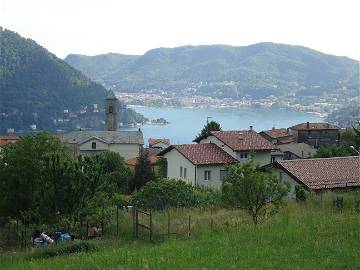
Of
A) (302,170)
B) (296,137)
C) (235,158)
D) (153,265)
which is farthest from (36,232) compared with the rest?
(296,137)

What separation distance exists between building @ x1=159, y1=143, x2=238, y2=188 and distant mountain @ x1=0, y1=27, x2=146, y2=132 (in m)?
115

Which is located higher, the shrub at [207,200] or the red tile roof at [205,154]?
the red tile roof at [205,154]

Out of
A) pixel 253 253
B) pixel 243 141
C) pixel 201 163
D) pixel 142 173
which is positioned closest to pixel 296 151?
pixel 243 141

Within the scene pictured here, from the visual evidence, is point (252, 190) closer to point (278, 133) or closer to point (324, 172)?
point (324, 172)

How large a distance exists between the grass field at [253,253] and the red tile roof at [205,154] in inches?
834

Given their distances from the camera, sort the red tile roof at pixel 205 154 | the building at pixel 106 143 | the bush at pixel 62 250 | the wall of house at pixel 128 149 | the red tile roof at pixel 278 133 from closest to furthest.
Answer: the bush at pixel 62 250, the red tile roof at pixel 205 154, the building at pixel 106 143, the wall of house at pixel 128 149, the red tile roof at pixel 278 133

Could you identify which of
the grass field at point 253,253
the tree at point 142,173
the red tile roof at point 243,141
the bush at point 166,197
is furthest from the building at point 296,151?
the grass field at point 253,253

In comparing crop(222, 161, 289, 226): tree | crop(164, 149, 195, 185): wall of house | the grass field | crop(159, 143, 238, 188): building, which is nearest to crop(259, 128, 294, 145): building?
crop(164, 149, 195, 185): wall of house

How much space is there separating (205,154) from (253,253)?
25.4 m

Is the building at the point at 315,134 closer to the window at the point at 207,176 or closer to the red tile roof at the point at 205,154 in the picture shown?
the red tile roof at the point at 205,154

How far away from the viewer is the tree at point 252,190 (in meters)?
13.8

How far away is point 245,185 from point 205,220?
2583 millimetres

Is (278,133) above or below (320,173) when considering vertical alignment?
above

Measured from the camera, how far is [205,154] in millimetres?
34812
